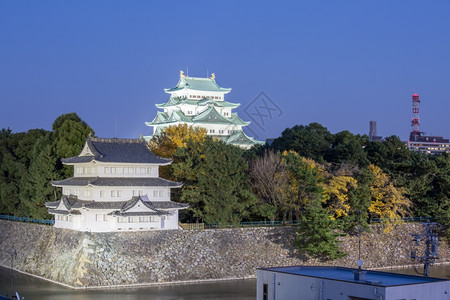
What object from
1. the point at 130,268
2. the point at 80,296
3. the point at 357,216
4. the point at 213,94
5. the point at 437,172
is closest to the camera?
the point at 80,296

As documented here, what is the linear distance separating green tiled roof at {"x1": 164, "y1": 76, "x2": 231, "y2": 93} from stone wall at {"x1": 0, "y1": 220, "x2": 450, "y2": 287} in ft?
70.1

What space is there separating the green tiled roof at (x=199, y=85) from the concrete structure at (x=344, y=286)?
113ft

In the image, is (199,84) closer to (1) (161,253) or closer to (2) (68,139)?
(2) (68,139)

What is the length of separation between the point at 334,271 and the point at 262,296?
2.75 metres

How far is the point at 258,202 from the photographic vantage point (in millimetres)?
40500

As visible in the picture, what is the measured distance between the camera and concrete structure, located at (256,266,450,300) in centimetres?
2117

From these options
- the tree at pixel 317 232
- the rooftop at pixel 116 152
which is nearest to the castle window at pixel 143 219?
the rooftop at pixel 116 152

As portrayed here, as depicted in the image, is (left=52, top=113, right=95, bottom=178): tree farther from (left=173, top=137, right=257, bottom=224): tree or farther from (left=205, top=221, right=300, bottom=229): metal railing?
(left=205, top=221, right=300, bottom=229): metal railing

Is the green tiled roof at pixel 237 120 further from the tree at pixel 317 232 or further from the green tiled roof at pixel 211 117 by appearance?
the tree at pixel 317 232

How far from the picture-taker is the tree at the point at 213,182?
37.8 m

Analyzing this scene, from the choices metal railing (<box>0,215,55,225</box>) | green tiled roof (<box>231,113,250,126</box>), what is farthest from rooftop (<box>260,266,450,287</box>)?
green tiled roof (<box>231,113,250,126</box>)

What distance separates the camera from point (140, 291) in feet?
104

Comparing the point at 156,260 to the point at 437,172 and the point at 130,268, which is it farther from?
the point at 437,172

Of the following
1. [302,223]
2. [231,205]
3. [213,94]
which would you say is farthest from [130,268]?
[213,94]
